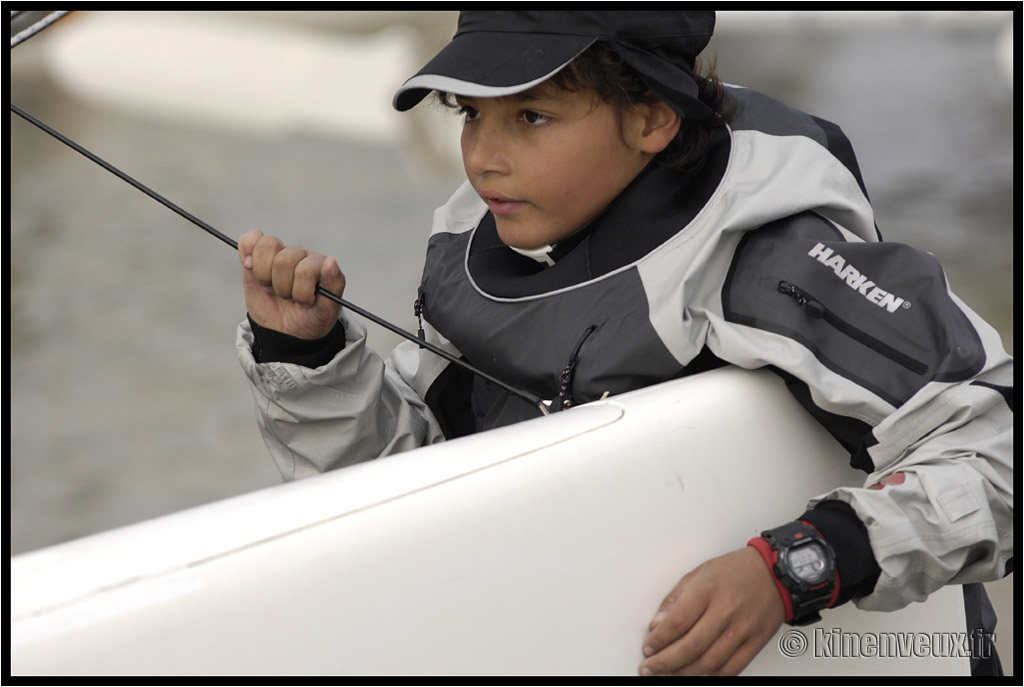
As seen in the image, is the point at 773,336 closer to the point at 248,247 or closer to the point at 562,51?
the point at 562,51

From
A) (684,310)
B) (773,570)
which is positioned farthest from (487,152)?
(773,570)

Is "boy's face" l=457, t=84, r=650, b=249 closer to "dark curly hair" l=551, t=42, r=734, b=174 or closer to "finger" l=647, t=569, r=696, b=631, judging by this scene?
"dark curly hair" l=551, t=42, r=734, b=174

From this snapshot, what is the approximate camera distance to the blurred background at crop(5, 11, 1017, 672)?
2812 millimetres

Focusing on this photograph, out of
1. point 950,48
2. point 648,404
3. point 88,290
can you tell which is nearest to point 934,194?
point 950,48

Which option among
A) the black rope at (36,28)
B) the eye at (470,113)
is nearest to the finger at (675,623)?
the eye at (470,113)

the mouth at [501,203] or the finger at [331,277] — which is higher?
the mouth at [501,203]

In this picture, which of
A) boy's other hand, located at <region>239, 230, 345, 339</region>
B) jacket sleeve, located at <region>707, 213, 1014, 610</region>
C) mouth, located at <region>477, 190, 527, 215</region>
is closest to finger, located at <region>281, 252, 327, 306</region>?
boy's other hand, located at <region>239, 230, 345, 339</region>

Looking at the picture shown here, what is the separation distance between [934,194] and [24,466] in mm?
3355

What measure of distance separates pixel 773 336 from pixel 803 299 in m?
0.04

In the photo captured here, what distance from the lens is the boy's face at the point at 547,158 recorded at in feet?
3.61

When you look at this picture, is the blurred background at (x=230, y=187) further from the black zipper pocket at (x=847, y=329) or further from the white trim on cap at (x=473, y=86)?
the white trim on cap at (x=473, y=86)

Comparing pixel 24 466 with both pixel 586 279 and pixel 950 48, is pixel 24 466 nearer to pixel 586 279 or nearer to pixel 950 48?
pixel 586 279

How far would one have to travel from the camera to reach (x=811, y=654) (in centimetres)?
99

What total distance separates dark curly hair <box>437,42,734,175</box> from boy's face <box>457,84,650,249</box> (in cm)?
1
